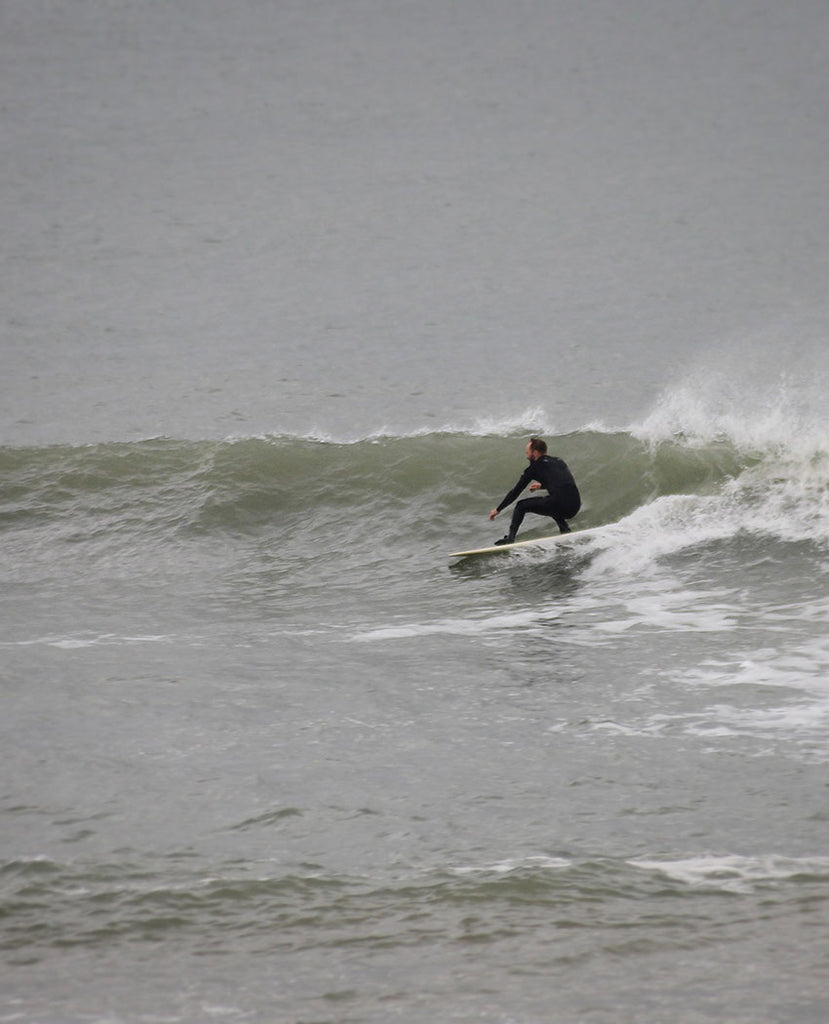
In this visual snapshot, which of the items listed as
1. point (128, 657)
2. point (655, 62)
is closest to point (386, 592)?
point (128, 657)

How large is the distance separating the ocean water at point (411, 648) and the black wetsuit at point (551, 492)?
438 mm

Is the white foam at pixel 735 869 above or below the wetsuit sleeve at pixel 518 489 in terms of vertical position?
below

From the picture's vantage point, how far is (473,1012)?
5574 mm

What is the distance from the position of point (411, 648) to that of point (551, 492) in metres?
3.49

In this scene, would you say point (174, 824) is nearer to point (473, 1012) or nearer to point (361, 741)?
point (361, 741)

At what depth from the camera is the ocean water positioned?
6105 mm

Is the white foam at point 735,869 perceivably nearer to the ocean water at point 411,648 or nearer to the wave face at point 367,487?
the ocean water at point 411,648

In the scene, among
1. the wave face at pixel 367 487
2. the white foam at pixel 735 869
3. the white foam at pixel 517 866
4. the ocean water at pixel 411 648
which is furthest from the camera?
the wave face at pixel 367 487

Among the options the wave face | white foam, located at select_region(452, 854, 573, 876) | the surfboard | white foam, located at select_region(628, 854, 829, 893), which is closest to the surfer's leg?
the surfboard

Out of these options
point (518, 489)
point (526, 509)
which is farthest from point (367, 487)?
point (518, 489)

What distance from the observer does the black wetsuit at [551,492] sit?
45.0 feet

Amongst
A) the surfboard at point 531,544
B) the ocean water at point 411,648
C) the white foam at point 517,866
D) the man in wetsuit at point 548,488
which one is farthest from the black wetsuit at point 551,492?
the white foam at point 517,866

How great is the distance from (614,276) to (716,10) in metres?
58.0

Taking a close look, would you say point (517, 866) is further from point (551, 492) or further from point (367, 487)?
point (367, 487)
